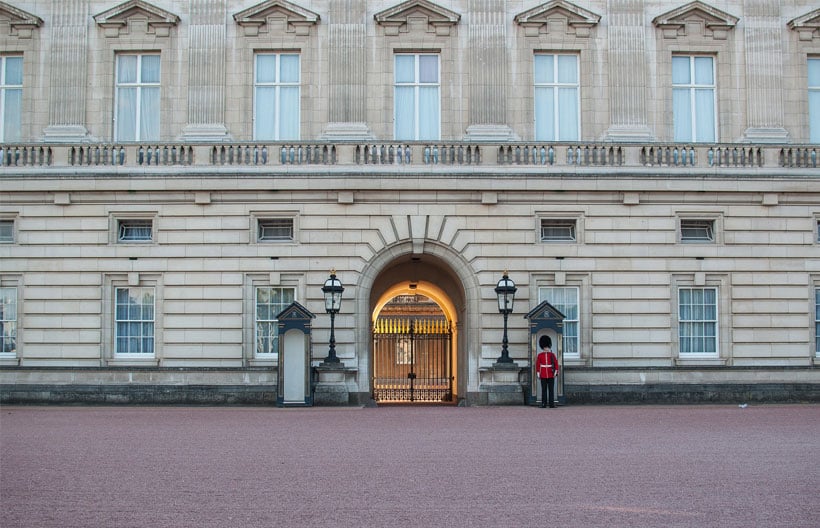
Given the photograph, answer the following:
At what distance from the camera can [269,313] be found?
29688mm

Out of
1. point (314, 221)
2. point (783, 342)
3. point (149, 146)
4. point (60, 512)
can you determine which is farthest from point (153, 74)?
point (60, 512)

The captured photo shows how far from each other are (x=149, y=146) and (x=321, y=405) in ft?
27.3

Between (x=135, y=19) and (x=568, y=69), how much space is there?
468 inches

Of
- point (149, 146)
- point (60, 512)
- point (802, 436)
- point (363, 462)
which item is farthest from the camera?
point (149, 146)

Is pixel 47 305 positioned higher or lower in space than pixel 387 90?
lower

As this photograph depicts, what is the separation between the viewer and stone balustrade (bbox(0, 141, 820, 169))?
2953 cm

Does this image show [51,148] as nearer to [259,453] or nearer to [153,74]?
[153,74]

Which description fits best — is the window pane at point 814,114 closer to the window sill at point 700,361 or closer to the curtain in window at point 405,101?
the window sill at point 700,361

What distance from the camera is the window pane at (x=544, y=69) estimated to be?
101 feet

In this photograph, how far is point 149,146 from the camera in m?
29.7

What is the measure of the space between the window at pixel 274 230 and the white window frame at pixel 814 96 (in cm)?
1452

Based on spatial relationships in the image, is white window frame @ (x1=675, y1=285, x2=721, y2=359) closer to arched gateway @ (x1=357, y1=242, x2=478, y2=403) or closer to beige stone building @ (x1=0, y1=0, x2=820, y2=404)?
beige stone building @ (x1=0, y1=0, x2=820, y2=404)

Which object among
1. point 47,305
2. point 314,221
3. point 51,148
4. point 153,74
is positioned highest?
point 153,74

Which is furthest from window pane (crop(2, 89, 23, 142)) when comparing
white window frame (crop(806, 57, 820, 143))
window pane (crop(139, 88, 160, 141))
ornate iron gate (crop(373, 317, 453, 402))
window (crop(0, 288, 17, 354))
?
white window frame (crop(806, 57, 820, 143))
